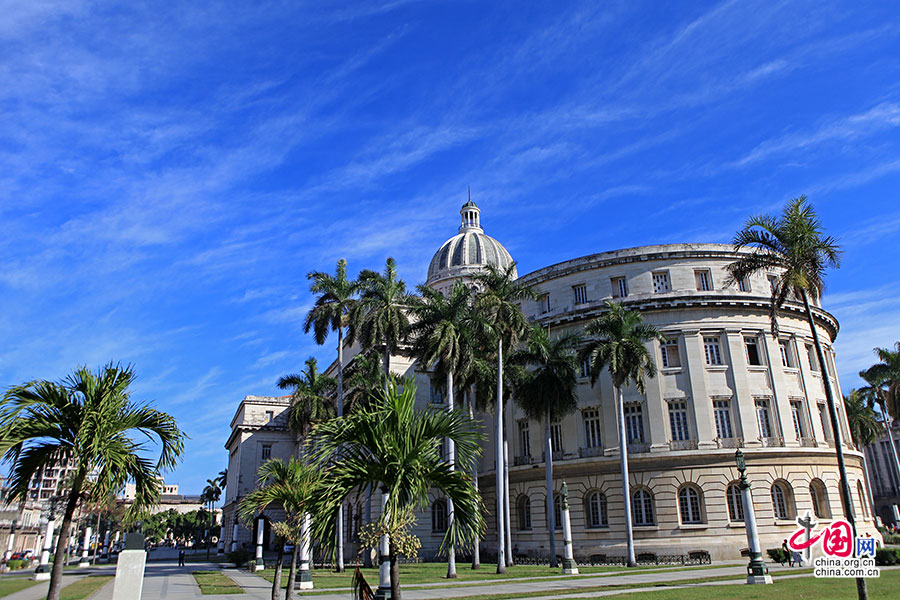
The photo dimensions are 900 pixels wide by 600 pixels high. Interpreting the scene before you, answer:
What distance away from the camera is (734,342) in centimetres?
4691

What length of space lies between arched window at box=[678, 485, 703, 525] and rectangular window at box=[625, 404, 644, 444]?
175 inches

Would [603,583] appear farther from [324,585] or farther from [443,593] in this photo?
[324,585]

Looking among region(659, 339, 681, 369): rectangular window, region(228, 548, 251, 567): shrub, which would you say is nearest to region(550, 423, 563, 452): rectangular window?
region(659, 339, 681, 369): rectangular window

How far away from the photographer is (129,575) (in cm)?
1107

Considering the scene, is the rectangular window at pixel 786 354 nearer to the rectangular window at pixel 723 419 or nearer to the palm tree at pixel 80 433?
the rectangular window at pixel 723 419

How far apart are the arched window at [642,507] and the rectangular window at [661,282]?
49.2ft

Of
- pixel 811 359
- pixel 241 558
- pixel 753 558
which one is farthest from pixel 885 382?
pixel 241 558

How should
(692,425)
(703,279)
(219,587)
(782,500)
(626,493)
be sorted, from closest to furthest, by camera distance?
(219,587), (626,493), (782,500), (692,425), (703,279)

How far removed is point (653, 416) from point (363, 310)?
2246 cm

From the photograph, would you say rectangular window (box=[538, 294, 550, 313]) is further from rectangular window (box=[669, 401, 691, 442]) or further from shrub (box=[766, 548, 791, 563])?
shrub (box=[766, 548, 791, 563])

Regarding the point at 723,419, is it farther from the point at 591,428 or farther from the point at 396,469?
the point at 396,469

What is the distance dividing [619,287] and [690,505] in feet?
55.2

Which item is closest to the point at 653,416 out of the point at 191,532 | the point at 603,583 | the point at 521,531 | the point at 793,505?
the point at 793,505

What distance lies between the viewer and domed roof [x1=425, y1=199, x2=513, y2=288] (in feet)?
271
